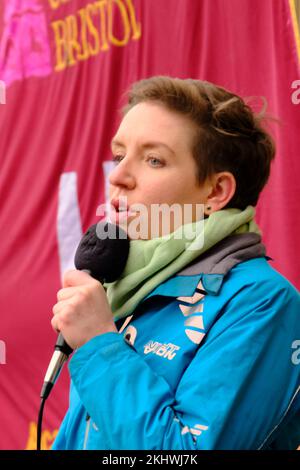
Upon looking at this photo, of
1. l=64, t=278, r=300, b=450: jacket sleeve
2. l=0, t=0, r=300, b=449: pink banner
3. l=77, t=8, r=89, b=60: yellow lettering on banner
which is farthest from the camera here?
l=77, t=8, r=89, b=60: yellow lettering on banner

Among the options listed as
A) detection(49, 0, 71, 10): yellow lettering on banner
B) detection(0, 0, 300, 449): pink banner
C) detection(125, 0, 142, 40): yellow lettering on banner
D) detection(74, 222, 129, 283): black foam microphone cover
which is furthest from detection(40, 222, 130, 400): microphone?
detection(49, 0, 71, 10): yellow lettering on banner

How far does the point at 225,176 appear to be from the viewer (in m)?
0.82

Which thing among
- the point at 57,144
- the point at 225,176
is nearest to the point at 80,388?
the point at 225,176

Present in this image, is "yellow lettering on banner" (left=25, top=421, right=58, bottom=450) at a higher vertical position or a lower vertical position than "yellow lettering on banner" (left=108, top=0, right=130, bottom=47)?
lower

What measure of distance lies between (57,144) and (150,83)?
1.12m

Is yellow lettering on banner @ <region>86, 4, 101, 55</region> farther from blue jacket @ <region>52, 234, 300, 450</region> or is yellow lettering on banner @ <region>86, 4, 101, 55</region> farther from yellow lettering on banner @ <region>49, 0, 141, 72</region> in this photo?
blue jacket @ <region>52, 234, 300, 450</region>

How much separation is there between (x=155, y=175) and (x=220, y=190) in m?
0.11

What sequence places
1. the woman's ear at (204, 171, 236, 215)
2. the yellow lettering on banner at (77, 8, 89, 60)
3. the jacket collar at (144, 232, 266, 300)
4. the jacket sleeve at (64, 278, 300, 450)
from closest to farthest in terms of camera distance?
1. the jacket sleeve at (64, 278, 300, 450)
2. the jacket collar at (144, 232, 266, 300)
3. the woman's ear at (204, 171, 236, 215)
4. the yellow lettering on banner at (77, 8, 89, 60)

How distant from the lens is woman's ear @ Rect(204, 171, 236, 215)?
2.66 feet

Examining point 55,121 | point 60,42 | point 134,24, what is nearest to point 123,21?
point 134,24

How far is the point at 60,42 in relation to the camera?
1962 mm

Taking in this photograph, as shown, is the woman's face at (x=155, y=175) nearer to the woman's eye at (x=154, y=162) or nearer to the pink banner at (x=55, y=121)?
the woman's eye at (x=154, y=162)

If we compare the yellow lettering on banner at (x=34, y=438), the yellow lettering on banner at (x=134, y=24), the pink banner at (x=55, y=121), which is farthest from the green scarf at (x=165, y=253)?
the yellow lettering on banner at (x=34, y=438)

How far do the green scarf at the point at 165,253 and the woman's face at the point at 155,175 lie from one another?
1.1 inches
